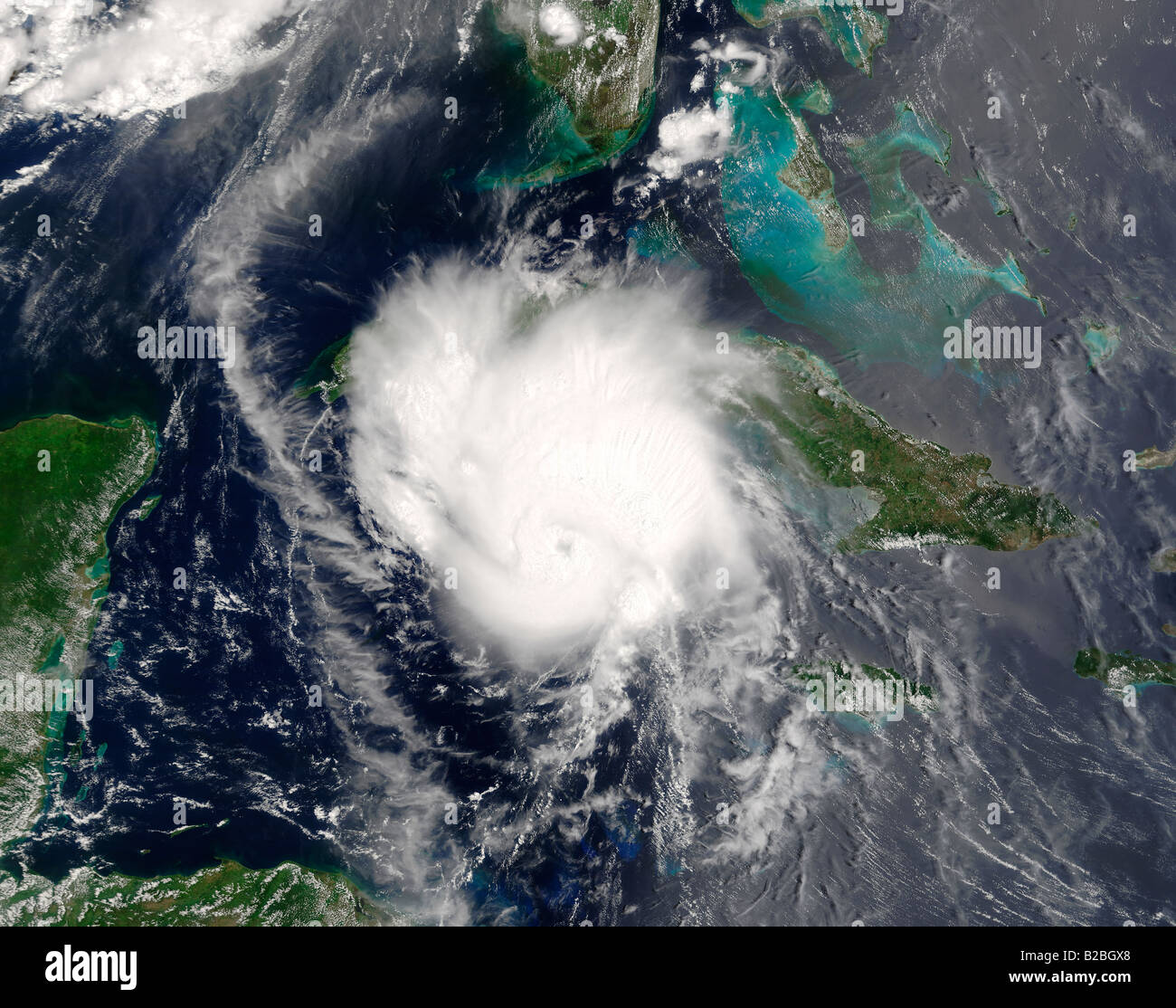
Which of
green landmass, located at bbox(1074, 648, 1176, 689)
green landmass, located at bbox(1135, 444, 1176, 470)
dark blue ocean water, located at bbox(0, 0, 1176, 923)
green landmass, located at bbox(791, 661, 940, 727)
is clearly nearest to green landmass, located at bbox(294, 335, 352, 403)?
dark blue ocean water, located at bbox(0, 0, 1176, 923)

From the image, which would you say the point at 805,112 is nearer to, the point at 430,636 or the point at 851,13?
the point at 851,13

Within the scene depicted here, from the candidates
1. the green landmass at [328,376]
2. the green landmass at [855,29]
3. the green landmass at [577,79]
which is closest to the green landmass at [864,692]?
the green landmass at [328,376]

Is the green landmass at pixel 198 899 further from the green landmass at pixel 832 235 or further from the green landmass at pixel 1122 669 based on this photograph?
the green landmass at pixel 832 235

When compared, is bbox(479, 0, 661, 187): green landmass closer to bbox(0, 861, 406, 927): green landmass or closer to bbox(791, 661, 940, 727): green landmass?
bbox(791, 661, 940, 727): green landmass

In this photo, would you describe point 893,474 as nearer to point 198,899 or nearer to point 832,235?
point 832,235

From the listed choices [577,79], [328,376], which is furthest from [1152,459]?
[328,376]
